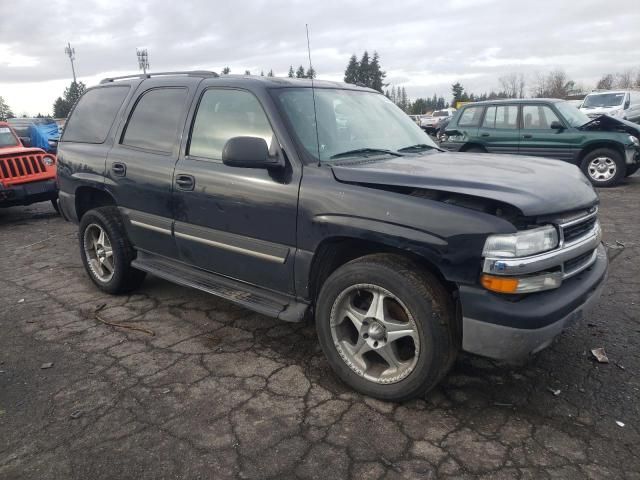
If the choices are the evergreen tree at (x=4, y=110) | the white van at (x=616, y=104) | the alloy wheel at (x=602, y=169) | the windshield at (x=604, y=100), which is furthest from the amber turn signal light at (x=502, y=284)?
the evergreen tree at (x=4, y=110)

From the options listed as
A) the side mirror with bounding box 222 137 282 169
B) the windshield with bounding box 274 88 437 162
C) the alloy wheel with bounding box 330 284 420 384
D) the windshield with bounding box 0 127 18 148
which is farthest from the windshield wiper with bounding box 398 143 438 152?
the windshield with bounding box 0 127 18 148

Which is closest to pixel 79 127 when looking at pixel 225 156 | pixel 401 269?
pixel 225 156

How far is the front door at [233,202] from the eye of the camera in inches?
121

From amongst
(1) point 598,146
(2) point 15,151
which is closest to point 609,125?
(1) point 598,146

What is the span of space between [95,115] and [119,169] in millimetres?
874

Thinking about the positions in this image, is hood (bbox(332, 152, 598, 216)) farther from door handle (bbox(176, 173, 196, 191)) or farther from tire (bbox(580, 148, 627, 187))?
tire (bbox(580, 148, 627, 187))

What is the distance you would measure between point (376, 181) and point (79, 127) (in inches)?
135

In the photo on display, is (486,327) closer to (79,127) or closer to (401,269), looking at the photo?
(401,269)

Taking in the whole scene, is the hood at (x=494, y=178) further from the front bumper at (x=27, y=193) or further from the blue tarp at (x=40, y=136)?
the blue tarp at (x=40, y=136)

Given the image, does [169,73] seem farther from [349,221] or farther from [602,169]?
[602,169]

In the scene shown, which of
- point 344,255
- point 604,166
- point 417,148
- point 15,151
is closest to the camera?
point 344,255

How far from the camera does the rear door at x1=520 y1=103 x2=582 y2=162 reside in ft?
31.0

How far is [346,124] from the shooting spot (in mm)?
3469

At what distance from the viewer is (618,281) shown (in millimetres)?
4508
